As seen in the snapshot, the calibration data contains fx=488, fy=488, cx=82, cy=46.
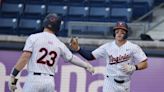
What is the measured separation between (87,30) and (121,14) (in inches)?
118

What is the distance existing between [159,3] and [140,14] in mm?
794

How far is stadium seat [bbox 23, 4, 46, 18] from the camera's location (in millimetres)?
11454

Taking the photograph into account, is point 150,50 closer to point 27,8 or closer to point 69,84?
point 69,84

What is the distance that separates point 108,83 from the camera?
6.00 metres

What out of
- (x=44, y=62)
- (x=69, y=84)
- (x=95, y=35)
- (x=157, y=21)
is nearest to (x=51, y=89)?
(x=44, y=62)

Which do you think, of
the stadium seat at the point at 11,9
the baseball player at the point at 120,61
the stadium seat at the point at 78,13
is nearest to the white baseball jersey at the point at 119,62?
the baseball player at the point at 120,61

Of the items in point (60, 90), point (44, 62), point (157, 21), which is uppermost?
point (157, 21)

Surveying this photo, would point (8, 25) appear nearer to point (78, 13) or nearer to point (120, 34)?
point (78, 13)

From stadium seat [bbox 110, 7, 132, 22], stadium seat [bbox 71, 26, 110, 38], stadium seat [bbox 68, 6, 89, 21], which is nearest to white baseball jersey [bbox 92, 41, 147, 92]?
stadium seat [bbox 71, 26, 110, 38]

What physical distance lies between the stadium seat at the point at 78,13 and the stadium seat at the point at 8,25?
1279 mm

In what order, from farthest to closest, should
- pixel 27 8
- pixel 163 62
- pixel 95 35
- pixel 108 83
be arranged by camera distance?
1. pixel 27 8
2. pixel 95 35
3. pixel 163 62
4. pixel 108 83

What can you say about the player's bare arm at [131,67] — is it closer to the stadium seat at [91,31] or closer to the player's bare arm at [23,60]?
the player's bare arm at [23,60]

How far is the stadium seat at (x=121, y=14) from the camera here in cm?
Answer: 1084

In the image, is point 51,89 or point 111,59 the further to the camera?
point 111,59
